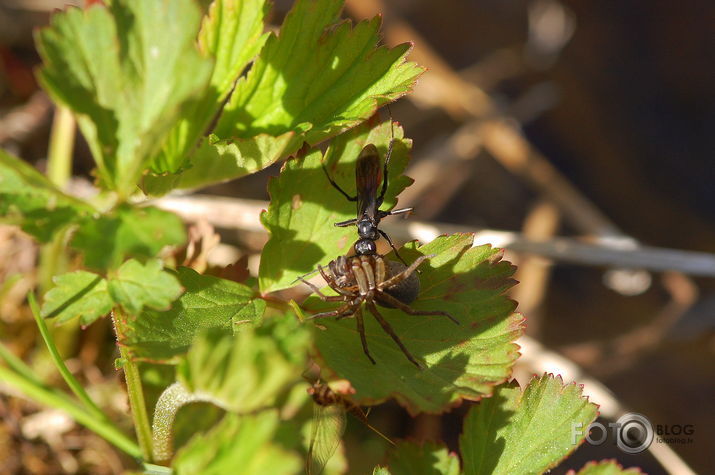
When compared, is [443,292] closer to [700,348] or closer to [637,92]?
[700,348]

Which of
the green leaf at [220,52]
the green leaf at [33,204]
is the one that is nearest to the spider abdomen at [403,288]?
the green leaf at [220,52]

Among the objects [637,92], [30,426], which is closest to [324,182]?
[30,426]

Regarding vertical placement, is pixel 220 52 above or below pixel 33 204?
above

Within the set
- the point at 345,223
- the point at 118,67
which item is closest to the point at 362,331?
the point at 345,223

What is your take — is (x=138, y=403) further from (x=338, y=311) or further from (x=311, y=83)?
(x=311, y=83)

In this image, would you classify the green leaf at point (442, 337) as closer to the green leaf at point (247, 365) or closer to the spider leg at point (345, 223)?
the spider leg at point (345, 223)

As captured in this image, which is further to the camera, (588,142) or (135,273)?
(588,142)

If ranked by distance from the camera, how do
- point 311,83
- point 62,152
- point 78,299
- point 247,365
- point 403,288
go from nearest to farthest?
point 247,365 → point 78,299 → point 403,288 → point 311,83 → point 62,152
